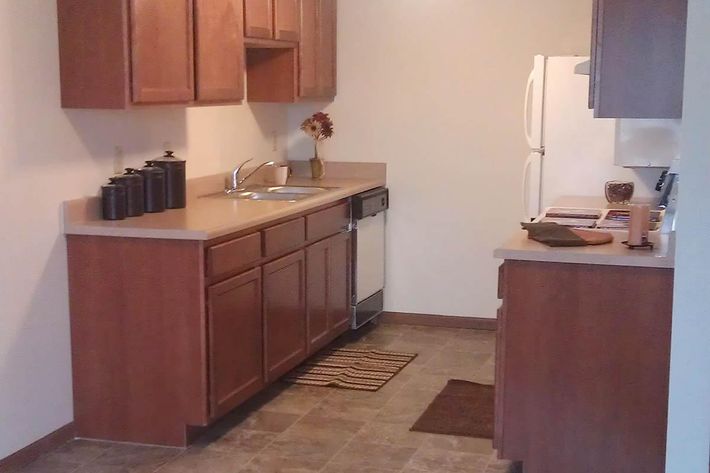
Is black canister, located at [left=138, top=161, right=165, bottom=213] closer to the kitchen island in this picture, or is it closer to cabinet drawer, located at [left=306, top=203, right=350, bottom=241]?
cabinet drawer, located at [left=306, top=203, right=350, bottom=241]

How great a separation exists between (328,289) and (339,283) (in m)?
0.19

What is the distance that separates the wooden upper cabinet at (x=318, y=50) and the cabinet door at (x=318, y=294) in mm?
1021

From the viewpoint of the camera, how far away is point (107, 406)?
3.99 metres

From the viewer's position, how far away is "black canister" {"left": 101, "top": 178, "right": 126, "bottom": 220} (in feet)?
13.2

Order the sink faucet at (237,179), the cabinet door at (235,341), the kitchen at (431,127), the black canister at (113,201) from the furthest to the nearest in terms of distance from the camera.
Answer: the kitchen at (431,127), the sink faucet at (237,179), the black canister at (113,201), the cabinet door at (235,341)

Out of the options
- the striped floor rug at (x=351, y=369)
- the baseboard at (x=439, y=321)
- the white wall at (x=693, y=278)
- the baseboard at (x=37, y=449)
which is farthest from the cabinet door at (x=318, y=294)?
the white wall at (x=693, y=278)

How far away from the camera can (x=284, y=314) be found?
4.61 m

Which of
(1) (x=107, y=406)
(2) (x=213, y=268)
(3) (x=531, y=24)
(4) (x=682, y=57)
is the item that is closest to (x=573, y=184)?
(3) (x=531, y=24)

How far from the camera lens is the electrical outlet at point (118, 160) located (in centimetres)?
425

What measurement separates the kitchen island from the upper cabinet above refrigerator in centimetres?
52

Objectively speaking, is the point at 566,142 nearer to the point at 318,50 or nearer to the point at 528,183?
the point at 528,183

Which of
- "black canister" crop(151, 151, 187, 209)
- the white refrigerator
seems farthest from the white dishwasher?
"black canister" crop(151, 151, 187, 209)

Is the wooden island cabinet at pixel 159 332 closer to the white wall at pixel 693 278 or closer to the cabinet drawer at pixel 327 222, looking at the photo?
the cabinet drawer at pixel 327 222

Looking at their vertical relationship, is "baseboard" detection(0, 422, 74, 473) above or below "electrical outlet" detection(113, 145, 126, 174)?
below
